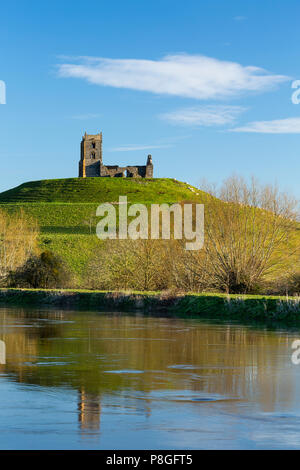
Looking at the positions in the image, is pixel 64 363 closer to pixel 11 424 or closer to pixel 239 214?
pixel 11 424

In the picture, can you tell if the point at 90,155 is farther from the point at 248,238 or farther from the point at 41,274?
the point at 248,238

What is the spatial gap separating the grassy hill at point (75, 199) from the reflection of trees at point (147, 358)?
212 feet

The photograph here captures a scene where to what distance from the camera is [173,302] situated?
32.5 metres

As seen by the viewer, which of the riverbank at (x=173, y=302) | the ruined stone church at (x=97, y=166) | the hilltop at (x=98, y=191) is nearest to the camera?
the riverbank at (x=173, y=302)

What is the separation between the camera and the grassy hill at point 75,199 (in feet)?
321

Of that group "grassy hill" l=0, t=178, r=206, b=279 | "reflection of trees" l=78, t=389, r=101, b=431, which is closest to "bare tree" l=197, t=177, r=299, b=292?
"reflection of trees" l=78, t=389, r=101, b=431

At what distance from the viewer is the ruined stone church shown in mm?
170500

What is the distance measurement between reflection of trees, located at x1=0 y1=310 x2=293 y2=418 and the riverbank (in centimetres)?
321

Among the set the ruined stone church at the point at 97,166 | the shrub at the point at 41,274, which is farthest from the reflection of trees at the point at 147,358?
the ruined stone church at the point at 97,166

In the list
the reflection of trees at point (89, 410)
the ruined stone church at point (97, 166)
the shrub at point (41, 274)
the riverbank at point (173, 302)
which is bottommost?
the reflection of trees at point (89, 410)

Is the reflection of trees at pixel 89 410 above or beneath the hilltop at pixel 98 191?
beneath

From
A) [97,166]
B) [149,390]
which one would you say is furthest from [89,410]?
[97,166]

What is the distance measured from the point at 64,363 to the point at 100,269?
28345 mm

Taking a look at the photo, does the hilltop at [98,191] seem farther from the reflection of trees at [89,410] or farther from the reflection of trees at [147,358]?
the reflection of trees at [89,410]
